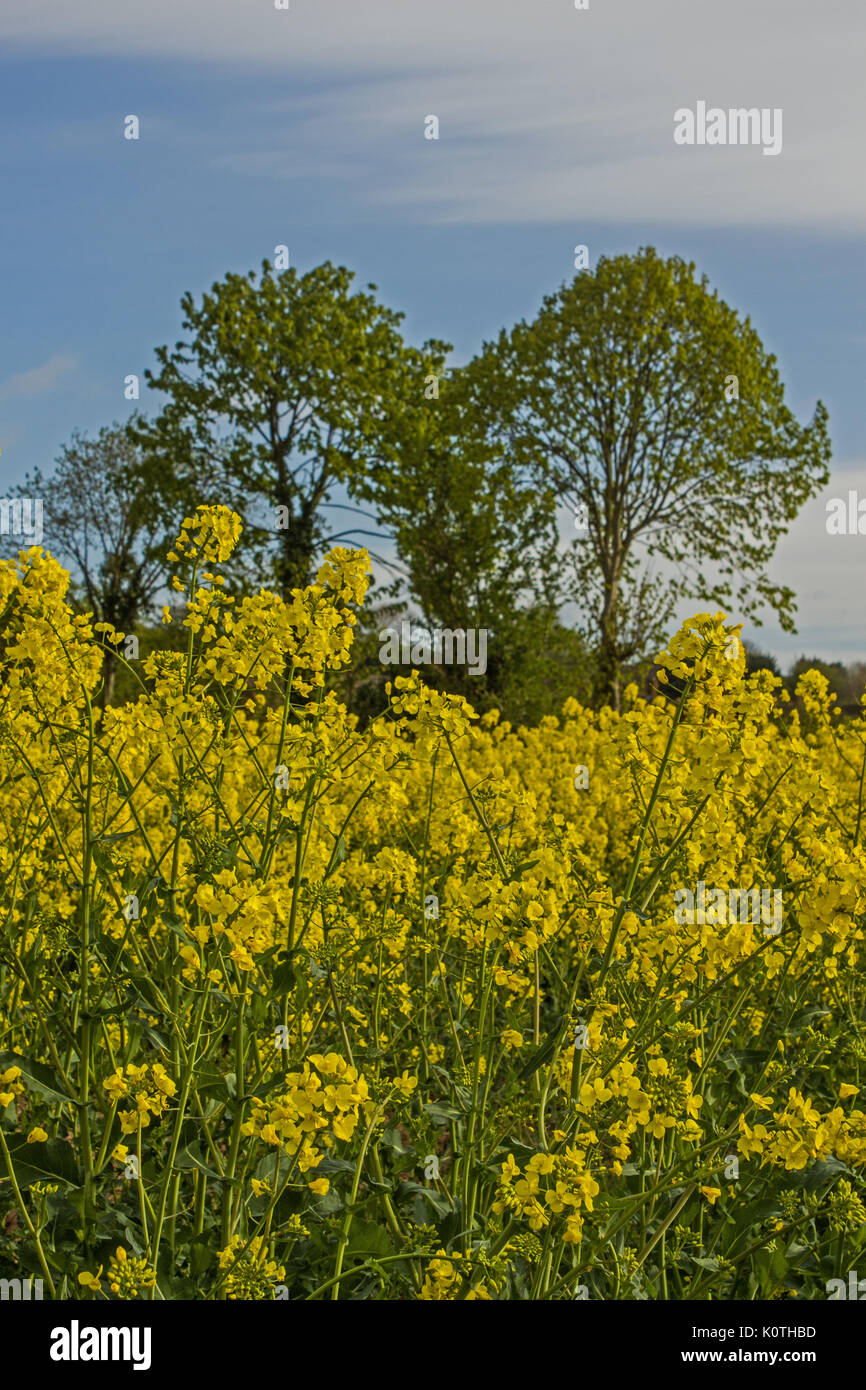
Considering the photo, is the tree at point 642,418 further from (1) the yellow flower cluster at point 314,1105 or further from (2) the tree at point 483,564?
(1) the yellow flower cluster at point 314,1105

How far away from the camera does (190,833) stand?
282 centimetres

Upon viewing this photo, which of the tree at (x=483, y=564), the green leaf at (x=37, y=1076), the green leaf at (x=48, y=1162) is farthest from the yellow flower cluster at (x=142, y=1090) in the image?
the tree at (x=483, y=564)

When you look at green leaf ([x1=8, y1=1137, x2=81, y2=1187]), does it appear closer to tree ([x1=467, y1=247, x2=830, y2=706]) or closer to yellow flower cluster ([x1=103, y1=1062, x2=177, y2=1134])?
yellow flower cluster ([x1=103, y1=1062, x2=177, y2=1134])

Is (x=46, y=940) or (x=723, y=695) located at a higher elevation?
(x=723, y=695)

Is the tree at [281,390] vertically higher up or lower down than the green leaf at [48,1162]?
higher up

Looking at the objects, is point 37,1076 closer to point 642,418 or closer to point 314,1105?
point 314,1105

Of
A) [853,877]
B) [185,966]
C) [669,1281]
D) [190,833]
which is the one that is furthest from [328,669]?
[669,1281]

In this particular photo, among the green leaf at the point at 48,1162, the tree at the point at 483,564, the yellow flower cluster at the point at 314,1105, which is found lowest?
the green leaf at the point at 48,1162

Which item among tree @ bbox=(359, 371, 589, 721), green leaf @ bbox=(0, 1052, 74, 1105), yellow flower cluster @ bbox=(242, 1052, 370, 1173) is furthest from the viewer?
tree @ bbox=(359, 371, 589, 721)

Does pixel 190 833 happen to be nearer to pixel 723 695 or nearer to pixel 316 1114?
pixel 316 1114

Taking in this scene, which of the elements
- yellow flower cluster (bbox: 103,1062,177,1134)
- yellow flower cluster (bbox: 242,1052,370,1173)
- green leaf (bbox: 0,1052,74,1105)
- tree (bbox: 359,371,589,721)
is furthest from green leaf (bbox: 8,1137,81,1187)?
tree (bbox: 359,371,589,721)

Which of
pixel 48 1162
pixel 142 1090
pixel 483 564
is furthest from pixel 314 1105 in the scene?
pixel 483 564

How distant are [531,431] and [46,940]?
20.6 metres

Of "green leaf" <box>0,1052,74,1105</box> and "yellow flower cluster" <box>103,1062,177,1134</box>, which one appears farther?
"green leaf" <box>0,1052,74,1105</box>
